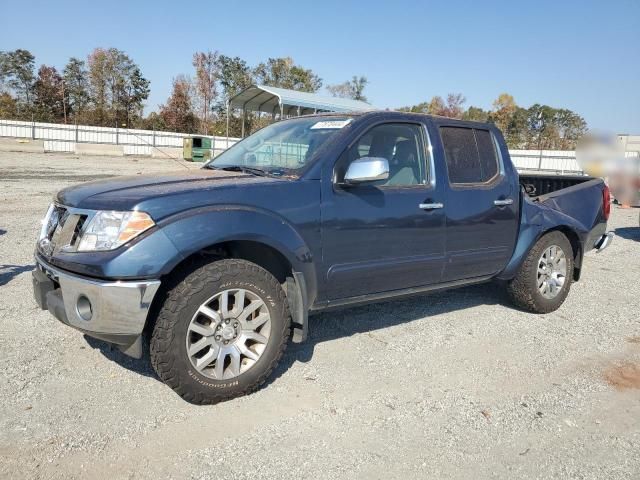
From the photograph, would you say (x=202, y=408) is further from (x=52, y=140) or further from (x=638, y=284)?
(x=52, y=140)

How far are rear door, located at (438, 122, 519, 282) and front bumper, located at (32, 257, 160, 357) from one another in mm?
2452

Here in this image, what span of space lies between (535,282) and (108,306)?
3887 mm

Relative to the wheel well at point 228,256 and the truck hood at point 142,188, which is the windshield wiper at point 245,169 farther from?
the wheel well at point 228,256

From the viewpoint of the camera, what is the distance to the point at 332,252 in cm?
346

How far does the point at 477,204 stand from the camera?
14.1ft

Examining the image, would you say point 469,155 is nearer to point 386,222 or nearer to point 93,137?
point 386,222

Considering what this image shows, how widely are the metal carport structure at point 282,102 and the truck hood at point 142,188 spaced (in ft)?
58.8

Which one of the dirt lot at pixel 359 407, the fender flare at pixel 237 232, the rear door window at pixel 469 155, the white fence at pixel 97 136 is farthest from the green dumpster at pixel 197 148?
the fender flare at pixel 237 232

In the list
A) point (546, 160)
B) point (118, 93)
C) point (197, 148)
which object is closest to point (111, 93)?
point (118, 93)

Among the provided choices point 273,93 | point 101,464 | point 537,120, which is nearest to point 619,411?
point 101,464

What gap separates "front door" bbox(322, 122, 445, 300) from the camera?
3.49 metres

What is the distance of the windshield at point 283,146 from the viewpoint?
12.1ft

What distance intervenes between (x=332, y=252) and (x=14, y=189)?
12110 mm

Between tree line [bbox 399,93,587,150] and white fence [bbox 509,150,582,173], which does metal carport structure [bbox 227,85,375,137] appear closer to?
white fence [bbox 509,150,582,173]
